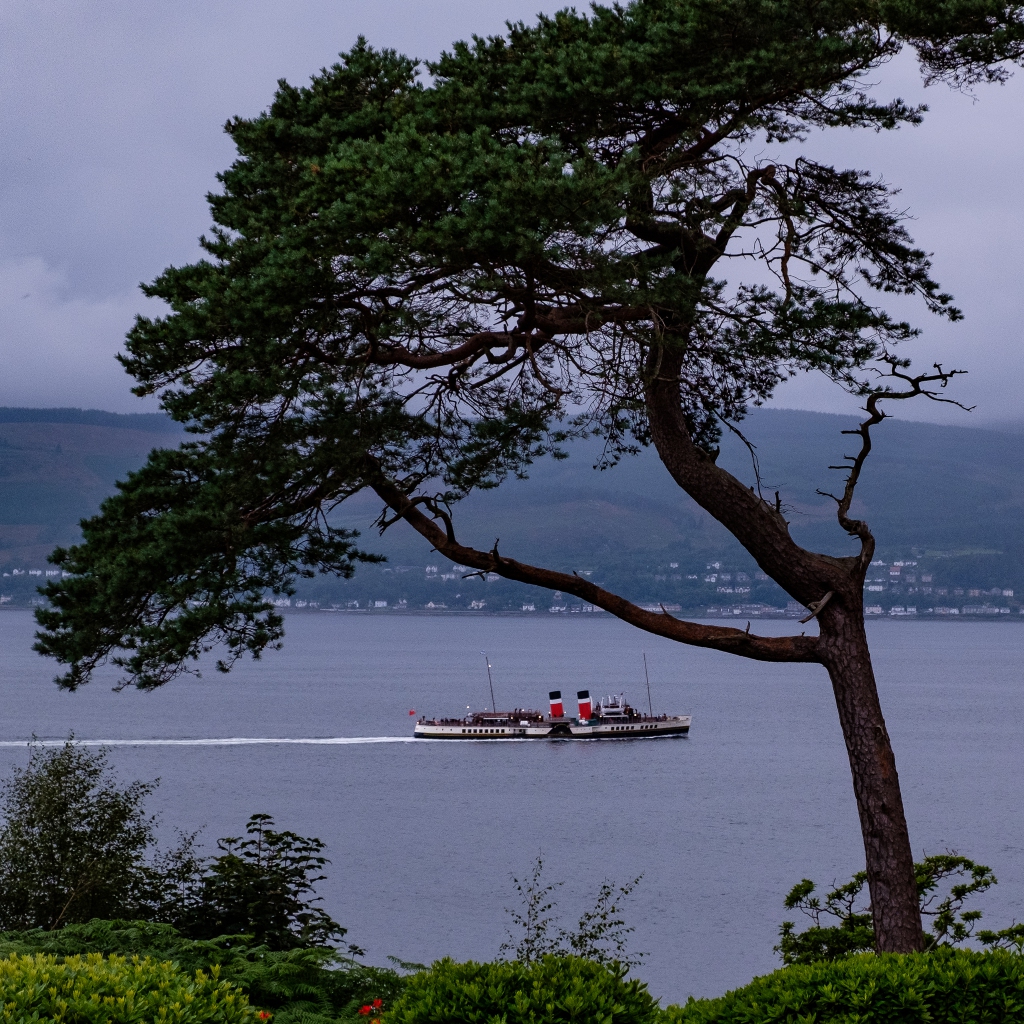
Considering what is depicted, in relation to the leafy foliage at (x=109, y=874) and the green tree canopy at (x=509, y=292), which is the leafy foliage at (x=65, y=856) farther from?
the green tree canopy at (x=509, y=292)

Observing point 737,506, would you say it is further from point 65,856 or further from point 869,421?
point 65,856

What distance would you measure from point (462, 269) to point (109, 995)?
5338 mm

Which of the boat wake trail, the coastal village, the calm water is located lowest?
the calm water

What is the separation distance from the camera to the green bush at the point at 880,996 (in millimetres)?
4844

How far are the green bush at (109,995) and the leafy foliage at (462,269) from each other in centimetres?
462

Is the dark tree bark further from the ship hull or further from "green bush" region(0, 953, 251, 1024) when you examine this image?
the ship hull

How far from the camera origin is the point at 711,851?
125 ft

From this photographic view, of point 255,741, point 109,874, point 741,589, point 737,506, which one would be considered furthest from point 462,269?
point 741,589

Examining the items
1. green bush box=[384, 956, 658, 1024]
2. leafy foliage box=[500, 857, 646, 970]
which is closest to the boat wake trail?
leafy foliage box=[500, 857, 646, 970]

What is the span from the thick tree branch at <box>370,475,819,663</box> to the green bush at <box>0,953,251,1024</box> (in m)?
4.87

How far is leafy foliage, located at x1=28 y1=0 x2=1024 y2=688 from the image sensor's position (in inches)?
307

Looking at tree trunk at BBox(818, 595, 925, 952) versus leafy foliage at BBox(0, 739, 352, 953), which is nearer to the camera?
tree trunk at BBox(818, 595, 925, 952)

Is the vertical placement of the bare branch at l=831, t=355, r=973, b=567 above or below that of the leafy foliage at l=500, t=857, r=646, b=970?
above

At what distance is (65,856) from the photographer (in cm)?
1138
